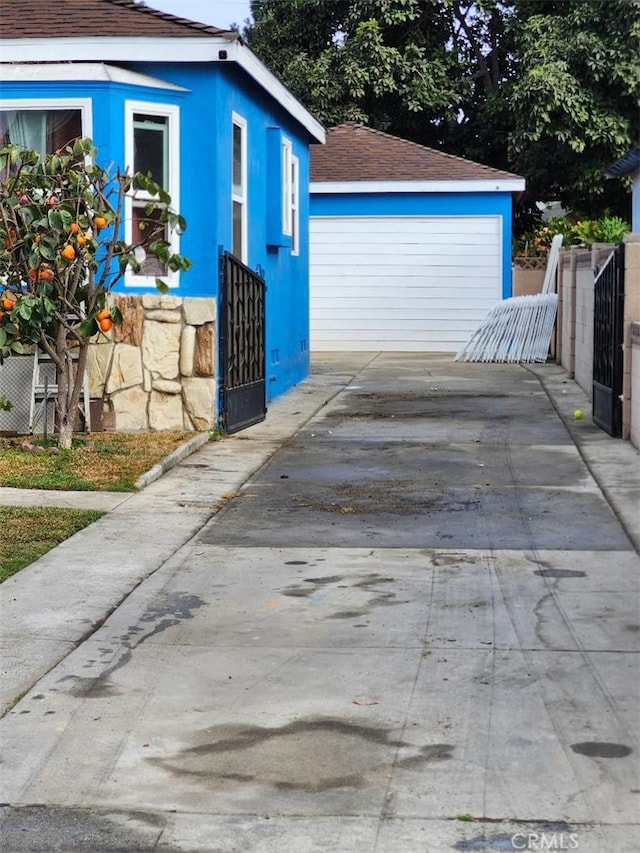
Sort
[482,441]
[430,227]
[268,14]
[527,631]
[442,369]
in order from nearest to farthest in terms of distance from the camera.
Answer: [527,631] → [482,441] → [442,369] → [430,227] → [268,14]

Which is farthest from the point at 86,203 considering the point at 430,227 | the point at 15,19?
the point at 430,227

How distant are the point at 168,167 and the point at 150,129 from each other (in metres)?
0.41

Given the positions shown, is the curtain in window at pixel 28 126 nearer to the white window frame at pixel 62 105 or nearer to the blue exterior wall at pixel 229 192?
the white window frame at pixel 62 105

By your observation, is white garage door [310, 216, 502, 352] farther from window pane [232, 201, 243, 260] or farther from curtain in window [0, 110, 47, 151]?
curtain in window [0, 110, 47, 151]

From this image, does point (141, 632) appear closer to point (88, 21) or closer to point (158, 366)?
point (158, 366)

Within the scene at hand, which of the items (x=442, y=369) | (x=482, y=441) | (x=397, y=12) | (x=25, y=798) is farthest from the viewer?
(x=397, y=12)

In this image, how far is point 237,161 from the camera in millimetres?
14430

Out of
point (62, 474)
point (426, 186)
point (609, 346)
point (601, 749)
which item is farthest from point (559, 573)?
point (426, 186)

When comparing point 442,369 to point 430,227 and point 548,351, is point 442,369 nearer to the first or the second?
point 548,351

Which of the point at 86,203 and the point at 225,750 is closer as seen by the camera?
the point at 225,750

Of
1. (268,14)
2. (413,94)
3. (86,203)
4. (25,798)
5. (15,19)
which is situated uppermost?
(268,14)

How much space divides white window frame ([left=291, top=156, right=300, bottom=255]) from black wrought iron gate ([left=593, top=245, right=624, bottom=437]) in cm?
557

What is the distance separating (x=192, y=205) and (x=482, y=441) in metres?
3.74

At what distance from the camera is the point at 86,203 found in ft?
36.1
